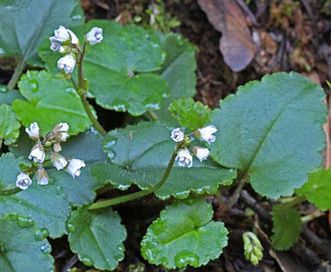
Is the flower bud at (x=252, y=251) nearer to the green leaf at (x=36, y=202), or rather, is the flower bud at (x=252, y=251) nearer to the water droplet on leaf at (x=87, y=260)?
the water droplet on leaf at (x=87, y=260)

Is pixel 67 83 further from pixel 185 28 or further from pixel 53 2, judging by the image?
pixel 185 28

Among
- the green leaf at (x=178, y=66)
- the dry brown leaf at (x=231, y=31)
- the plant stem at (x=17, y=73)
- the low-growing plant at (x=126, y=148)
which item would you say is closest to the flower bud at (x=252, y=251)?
the low-growing plant at (x=126, y=148)

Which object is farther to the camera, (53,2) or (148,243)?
(53,2)

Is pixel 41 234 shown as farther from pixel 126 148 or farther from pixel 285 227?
pixel 285 227

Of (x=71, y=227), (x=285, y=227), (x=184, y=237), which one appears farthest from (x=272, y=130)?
(x=71, y=227)

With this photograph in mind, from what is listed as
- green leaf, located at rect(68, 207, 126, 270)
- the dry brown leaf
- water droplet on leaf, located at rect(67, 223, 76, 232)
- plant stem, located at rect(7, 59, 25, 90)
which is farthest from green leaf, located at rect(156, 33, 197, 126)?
water droplet on leaf, located at rect(67, 223, 76, 232)

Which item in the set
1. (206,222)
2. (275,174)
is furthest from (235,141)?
(206,222)
